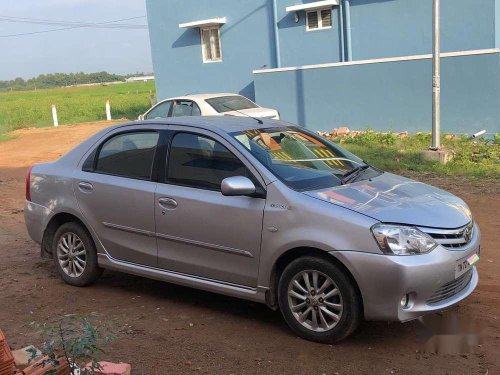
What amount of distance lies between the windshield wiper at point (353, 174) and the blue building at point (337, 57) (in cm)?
973

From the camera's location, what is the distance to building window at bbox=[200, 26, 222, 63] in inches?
831

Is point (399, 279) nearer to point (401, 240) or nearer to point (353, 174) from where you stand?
point (401, 240)

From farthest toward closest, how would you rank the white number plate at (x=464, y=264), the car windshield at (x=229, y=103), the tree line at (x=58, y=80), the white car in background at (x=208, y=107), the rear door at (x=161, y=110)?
the tree line at (x=58, y=80) < the rear door at (x=161, y=110) < the car windshield at (x=229, y=103) < the white car in background at (x=208, y=107) < the white number plate at (x=464, y=264)

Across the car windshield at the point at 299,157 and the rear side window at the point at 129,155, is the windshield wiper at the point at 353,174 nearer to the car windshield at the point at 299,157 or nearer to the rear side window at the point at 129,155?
the car windshield at the point at 299,157

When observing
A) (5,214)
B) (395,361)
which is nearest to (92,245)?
(395,361)

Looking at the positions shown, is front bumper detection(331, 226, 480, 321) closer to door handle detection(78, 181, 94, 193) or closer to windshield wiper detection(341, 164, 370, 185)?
windshield wiper detection(341, 164, 370, 185)

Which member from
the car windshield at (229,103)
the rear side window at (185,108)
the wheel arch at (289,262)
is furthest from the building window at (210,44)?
the wheel arch at (289,262)

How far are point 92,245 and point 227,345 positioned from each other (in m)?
1.90

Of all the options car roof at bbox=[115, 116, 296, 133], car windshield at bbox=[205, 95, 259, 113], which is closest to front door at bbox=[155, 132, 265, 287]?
car roof at bbox=[115, 116, 296, 133]

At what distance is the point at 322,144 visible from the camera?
5.57 metres

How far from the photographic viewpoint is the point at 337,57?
18.3m

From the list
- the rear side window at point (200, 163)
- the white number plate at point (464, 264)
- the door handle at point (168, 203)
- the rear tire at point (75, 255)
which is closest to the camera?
the white number plate at point (464, 264)

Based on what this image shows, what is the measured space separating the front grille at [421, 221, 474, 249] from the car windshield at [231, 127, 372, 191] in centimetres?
90

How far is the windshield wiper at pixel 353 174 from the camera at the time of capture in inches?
192
